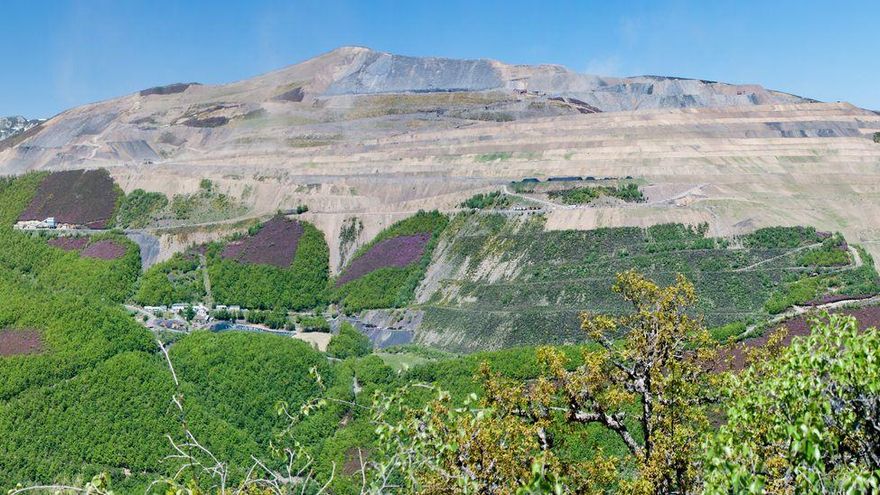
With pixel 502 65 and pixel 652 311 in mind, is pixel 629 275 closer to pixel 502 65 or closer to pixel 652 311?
pixel 652 311

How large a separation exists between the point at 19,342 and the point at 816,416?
64927 mm

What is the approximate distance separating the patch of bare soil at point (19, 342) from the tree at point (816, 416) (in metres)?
61.2

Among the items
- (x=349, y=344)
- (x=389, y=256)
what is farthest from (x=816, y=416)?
(x=389, y=256)

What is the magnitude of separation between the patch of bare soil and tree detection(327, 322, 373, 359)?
22209 mm

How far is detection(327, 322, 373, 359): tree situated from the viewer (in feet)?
255

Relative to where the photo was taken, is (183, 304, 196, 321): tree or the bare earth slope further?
the bare earth slope

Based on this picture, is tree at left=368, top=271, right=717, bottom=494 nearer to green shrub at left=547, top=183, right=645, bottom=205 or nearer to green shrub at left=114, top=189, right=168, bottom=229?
green shrub at left=547, top=183, right=645, bottom=205

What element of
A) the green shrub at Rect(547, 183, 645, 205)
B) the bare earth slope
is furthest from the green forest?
the bare earth slope

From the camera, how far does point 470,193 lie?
347 ft

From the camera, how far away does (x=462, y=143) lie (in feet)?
416

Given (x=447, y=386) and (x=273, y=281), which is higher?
(x=273, y=281)

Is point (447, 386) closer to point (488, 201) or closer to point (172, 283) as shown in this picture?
point (488, 201)

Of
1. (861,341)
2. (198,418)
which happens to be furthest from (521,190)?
(861,341)

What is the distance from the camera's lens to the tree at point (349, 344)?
77.9m
